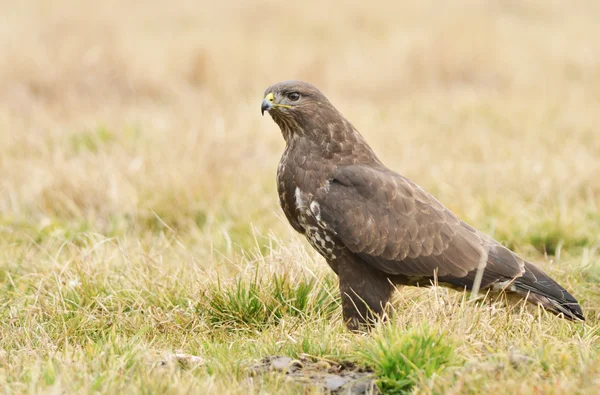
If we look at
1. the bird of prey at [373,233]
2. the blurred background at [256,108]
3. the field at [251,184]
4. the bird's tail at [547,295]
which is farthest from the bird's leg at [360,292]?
the blurred background at [256,108]

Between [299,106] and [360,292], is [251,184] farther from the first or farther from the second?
[360,292]

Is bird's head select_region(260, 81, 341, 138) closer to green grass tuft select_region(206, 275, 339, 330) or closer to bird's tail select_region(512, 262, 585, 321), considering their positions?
green grass tuft select_region(206, 275, 339, 330)

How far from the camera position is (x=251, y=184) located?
24.0 ft

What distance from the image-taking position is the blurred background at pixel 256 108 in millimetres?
6590

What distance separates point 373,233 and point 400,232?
16 centimetres

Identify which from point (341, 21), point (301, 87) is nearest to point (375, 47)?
point (341, 21)

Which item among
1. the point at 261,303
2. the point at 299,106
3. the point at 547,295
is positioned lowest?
the point at 261,303

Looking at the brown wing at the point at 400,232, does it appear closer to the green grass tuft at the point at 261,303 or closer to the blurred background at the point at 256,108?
the green grass tuft at the point at 261,303

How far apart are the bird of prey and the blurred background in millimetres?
1058

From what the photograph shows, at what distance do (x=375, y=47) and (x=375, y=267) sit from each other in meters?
8.59

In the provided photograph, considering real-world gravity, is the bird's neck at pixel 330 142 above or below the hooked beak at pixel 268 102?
below

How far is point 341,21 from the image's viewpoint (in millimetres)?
14086

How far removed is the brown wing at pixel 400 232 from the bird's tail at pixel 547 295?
70 millimetres

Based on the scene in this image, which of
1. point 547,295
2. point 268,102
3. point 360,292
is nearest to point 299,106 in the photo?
point 268,102
